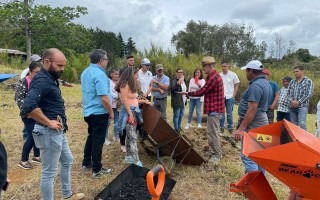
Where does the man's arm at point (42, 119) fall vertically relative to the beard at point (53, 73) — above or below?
below

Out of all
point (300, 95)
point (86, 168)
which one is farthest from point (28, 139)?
point (300, 95)

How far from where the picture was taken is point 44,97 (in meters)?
3.23

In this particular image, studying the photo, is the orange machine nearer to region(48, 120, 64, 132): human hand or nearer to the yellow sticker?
the yellow sticker

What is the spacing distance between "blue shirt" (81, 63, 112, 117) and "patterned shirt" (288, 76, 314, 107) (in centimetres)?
447

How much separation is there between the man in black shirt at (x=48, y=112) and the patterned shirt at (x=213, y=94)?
2.73 metres

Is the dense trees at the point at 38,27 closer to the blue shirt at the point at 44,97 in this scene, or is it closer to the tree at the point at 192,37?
the tree at the point at 192,37

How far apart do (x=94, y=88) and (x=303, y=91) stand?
4.67 meters

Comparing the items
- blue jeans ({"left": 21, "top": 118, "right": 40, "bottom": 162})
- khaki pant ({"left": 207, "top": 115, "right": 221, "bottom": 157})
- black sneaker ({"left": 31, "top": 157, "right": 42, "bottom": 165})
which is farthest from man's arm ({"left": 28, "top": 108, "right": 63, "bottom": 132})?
khaki pant ({"left": 207, "top": 115, "right": 221, "bottom": 157})

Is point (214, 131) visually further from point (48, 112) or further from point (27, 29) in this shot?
point (27, 29)

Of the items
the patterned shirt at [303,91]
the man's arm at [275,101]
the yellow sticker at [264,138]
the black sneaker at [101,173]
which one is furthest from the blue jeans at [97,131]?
the man's arm at [275,101]

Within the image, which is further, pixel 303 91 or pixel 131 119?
pixel 303 91

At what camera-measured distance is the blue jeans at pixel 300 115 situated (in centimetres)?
690

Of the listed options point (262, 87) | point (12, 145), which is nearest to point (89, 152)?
point (12, 145)

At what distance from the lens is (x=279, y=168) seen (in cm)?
252
